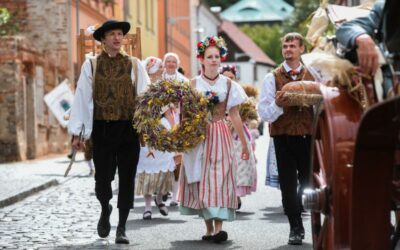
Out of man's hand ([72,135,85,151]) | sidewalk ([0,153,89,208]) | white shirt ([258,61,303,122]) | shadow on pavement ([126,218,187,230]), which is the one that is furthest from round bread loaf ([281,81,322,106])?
sidewalk ([0,153,89,208])

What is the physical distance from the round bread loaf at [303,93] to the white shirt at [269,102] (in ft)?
4.06

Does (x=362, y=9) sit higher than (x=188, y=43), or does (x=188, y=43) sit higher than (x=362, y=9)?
(x=188, y=43)

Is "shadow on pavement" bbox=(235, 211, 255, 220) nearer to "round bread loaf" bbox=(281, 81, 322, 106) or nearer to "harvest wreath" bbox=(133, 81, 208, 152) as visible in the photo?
"harvest wreath" bbox=(133, 81, 208, 152)

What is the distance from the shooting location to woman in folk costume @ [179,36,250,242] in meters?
9.88

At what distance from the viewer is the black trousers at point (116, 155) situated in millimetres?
9492

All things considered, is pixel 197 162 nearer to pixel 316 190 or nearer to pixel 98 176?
pixel 98 176

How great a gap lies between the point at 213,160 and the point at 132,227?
1436 millimetres

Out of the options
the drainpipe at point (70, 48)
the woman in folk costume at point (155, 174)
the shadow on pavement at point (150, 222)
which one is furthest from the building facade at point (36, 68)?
the shadow on pavement at point (150, 222)

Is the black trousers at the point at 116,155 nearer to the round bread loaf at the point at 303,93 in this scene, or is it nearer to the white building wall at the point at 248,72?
the round bread loaf at the point at 303,93

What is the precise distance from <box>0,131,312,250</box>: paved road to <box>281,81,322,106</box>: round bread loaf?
1.48 meters

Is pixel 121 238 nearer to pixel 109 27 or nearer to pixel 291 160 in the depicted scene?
pixel 291 160

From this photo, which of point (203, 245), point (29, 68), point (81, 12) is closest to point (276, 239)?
point (203, 245)

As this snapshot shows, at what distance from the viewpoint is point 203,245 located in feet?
30.7

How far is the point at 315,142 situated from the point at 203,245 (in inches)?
126
